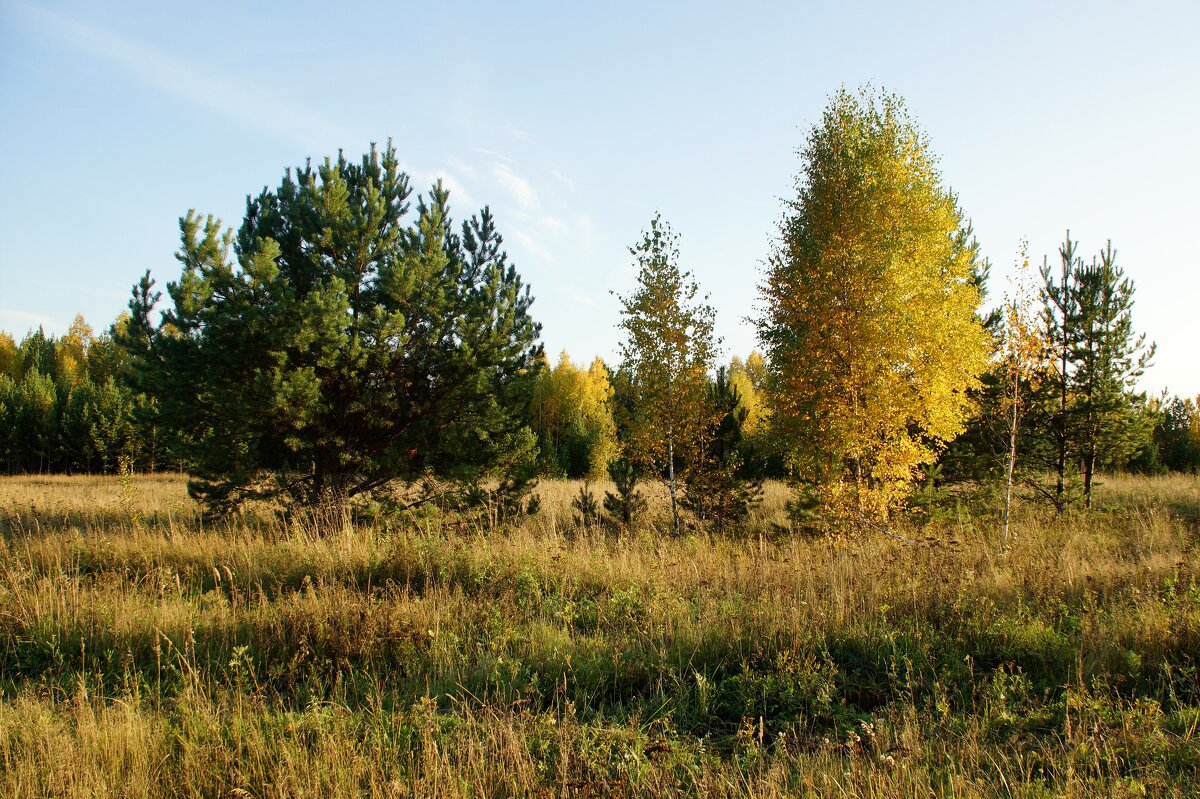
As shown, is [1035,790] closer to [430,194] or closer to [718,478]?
[718,478]

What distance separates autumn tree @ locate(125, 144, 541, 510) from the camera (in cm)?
1023

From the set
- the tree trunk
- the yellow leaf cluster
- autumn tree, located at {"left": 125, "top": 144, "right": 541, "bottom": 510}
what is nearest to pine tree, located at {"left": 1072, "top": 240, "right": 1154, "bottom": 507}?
the tree trunk

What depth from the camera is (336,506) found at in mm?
10781

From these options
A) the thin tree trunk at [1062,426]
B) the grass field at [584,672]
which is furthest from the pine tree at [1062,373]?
the grass field at [584,672]

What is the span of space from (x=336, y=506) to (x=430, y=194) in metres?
6.20

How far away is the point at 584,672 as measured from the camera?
15.2ft

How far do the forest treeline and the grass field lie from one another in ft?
9.77

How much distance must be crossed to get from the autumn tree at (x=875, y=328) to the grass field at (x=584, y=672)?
2.80 meters

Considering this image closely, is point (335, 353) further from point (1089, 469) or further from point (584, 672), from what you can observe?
point (1089, 469)

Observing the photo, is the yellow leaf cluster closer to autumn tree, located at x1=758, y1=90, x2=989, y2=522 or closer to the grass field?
autumn tree, located at x1=758, y1=90, x2=989, y2=522

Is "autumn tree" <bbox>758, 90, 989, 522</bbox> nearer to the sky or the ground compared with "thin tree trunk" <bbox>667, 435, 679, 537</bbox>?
nearer to the sky

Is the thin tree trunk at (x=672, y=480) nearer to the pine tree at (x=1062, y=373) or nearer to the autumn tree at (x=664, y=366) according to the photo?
the autumn tree at (x=664, y=366)

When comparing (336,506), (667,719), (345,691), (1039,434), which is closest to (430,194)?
(336,506)

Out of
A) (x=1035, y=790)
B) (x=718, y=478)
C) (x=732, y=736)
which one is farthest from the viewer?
(x=718, y=478)
